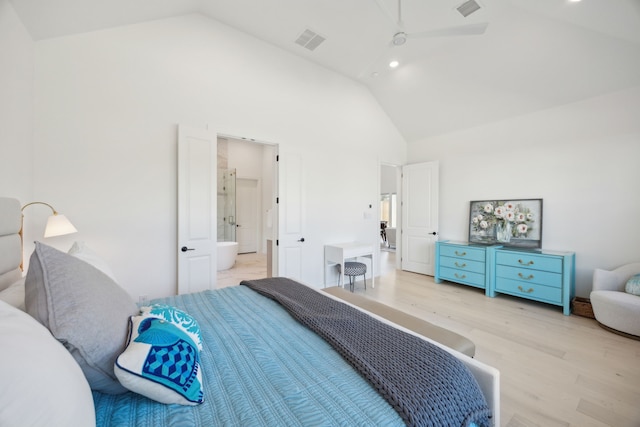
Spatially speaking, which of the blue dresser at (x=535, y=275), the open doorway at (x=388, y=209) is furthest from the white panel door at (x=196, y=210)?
the open doorway at (x=388, y=209)

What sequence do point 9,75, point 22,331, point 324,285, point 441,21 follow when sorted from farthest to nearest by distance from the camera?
point 324,285
point 441,21
point 9,75
point 22,331

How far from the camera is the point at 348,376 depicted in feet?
3.26

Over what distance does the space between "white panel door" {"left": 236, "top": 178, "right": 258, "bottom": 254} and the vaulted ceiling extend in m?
4.23

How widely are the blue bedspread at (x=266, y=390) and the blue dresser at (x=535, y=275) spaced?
3.41 metres

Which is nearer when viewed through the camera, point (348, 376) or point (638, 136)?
point (348, 376)

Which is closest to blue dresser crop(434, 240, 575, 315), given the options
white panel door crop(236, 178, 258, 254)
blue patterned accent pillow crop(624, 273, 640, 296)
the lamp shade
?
blue patterned accent pillow crop(624, 273, 640, 296)

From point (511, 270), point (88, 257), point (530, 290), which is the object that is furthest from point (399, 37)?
point (530, 290)

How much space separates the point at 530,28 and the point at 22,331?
4491 mm

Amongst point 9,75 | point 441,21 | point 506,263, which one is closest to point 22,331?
point 9,75

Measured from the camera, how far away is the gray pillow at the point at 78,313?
0.75m

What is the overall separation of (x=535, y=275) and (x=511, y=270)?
0.26 metres

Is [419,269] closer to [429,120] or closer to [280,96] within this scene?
[429,120]

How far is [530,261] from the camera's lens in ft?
10.9

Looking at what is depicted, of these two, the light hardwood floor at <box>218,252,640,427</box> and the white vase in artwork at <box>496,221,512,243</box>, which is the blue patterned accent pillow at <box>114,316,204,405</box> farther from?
the white vase in artwork at <box>496,221,512,243</box>
